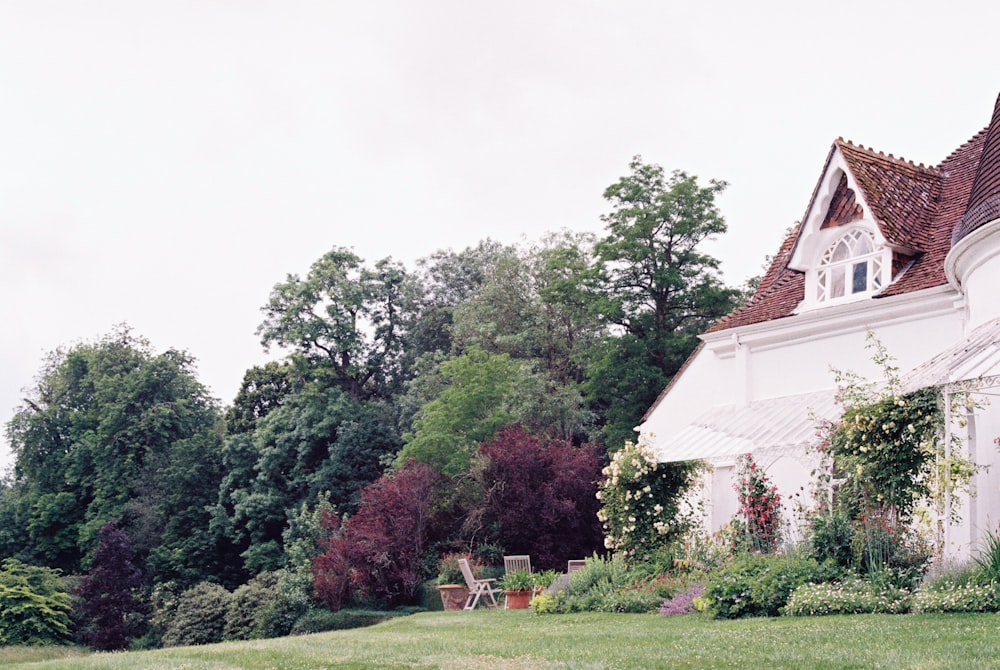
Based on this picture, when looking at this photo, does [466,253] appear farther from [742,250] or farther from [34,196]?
[34,196]

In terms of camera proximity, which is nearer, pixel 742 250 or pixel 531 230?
pixel 742 250

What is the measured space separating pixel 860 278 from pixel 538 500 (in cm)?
1153

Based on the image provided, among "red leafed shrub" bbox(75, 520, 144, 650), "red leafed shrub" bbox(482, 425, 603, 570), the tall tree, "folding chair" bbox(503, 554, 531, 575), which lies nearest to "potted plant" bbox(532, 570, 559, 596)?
"folding chair" bbox(503, 554, 531, 575)

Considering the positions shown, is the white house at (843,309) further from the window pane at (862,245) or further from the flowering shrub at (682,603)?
the flowering shrub at (682,603)

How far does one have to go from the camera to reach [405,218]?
48812 mm

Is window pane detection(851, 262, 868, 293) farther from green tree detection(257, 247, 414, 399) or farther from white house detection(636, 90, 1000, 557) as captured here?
green tree detection(257, 247, 414, 399)

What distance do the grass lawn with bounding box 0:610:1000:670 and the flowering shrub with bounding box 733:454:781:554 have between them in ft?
16.0

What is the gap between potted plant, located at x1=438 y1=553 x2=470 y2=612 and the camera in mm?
24469

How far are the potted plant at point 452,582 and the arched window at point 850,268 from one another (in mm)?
10596

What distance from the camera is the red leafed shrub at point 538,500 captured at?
28.6 metres

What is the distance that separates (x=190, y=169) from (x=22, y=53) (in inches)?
317

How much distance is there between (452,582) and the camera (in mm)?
26109

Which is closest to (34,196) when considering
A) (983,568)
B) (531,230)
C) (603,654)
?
(603,654)

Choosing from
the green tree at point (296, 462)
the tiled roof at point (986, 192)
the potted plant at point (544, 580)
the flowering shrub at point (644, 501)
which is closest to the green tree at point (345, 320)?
the green tree at point (296, 462)
